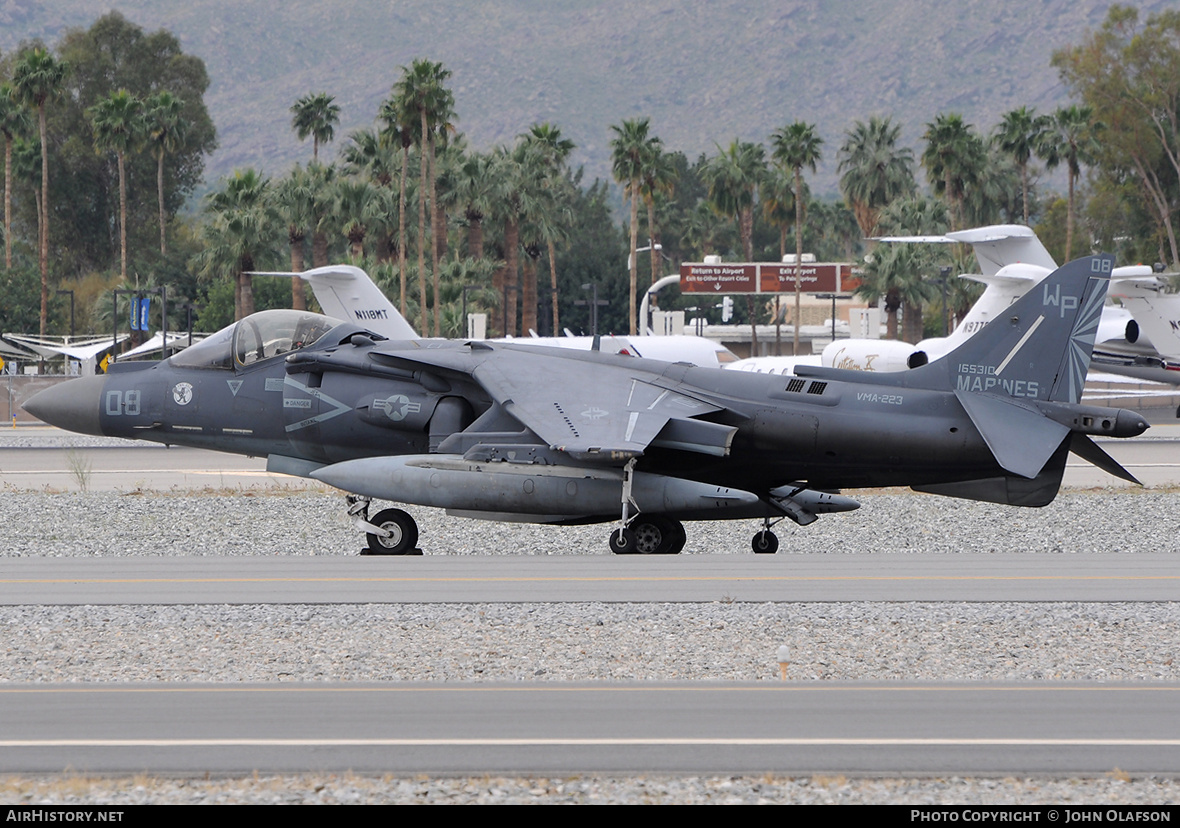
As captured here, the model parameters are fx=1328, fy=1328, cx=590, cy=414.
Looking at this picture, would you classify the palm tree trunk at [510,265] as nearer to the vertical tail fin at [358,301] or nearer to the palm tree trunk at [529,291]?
the palm tree trunk at [529,291]

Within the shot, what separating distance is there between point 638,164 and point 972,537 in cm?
5977

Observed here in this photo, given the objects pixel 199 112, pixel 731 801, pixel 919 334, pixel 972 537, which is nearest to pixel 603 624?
pixel 731 801

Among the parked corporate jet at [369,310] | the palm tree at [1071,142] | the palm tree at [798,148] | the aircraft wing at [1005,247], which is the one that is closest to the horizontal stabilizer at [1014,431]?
the parked corporate jet at [369,310]

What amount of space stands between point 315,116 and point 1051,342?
84362mm

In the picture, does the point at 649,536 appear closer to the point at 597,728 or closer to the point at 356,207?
the point at 597,728

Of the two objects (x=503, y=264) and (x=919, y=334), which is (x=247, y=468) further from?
(x=919, y=334)

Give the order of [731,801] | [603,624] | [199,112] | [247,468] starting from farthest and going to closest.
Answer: [199,112] → [247,468] → [603,624] → [731,801]

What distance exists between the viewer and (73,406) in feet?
59.1

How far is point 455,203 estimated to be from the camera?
74.4m

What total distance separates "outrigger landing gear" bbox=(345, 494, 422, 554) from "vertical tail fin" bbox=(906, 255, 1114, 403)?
7017 mm

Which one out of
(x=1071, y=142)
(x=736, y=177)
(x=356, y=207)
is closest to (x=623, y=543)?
(x=356, y=207)

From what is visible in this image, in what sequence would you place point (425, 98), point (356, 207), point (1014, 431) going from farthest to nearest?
1. point (356, 207)
2. point (425, 98)
3. point (1014, 431)

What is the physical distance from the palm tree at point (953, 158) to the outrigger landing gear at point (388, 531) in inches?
3095

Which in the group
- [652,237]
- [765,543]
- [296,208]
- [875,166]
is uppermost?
[875,166]
